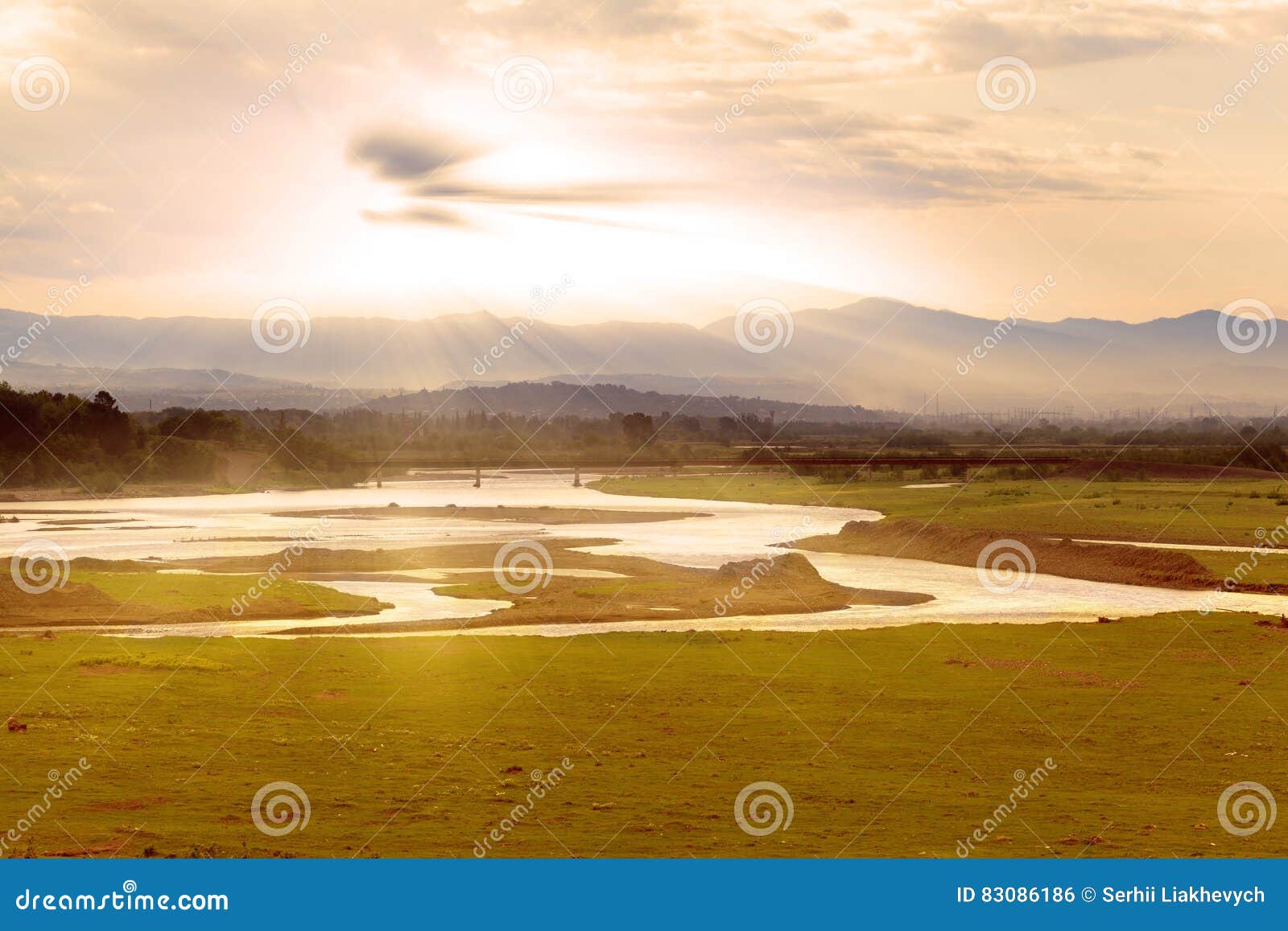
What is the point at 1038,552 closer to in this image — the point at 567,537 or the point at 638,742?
the point at 567,537

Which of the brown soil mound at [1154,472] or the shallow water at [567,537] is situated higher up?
the brown soil mound at [1154,472]

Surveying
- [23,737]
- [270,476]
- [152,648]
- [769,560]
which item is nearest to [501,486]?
[270,476]

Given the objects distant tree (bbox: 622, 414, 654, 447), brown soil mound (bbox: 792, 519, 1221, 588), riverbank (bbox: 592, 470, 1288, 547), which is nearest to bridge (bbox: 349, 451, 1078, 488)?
riverbank (bbox: 592, 470, 1288, 547)

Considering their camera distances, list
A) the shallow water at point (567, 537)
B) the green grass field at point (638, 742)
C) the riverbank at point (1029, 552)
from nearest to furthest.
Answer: the green grass field at point (638, 742), the shallow water at point (567, 537), the riverbank at point (1029, 552)

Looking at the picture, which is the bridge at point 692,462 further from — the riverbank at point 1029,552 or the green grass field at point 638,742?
the green grass field at point 638,742


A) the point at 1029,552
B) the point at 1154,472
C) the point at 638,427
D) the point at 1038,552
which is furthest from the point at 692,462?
the point at 1029,552

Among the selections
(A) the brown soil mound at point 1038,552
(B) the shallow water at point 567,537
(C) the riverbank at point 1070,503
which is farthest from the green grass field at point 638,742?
(C) the riverbank at point 1070,503

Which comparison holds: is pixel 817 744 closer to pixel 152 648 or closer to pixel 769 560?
pixel 152 648
